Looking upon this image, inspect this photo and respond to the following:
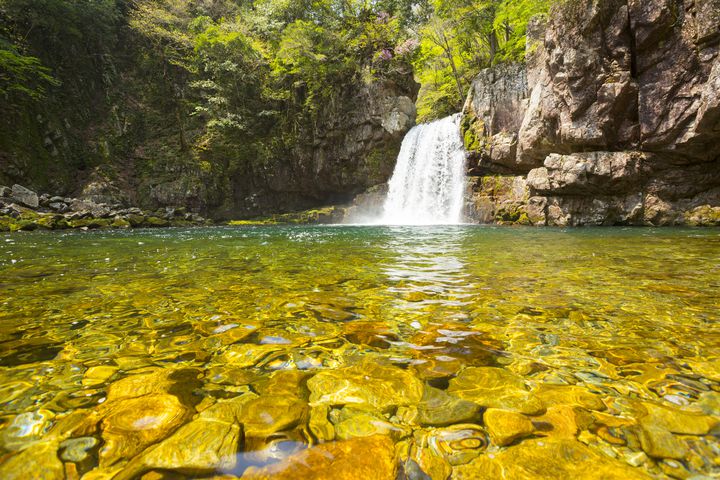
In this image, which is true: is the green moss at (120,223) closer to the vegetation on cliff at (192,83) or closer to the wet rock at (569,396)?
the vegetation on cliff at (192,83)

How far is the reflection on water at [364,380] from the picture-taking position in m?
1.18

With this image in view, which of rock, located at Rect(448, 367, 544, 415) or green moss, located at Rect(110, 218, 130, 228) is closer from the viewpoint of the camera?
rock, located at Rect(448, 367, 544, 415)

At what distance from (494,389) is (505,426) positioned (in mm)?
277

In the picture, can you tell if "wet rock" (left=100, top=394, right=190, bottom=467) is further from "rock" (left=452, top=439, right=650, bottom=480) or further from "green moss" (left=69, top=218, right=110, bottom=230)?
"green moss" (left=69, top=218, right=110, bottom=230)

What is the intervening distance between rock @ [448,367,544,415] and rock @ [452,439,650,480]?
24 cm

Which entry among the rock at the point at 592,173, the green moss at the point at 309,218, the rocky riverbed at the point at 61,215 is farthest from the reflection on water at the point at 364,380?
the green moss at the point at 309,218

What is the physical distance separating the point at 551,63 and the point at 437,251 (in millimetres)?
12649

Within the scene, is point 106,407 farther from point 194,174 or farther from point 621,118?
point 194,174

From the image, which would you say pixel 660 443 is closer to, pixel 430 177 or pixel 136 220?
pixel 430 177

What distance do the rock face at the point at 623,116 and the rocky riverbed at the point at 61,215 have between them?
1926 cm

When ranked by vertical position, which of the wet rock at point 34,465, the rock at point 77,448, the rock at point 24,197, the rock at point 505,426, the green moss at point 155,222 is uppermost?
the rock at point 24,197

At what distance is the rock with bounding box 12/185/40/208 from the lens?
652 inches

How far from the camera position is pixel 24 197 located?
1675 centimetres

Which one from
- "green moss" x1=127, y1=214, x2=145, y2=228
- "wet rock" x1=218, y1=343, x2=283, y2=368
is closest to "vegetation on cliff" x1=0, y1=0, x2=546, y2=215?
"green moss" x1=127, y1=214, x2=145, y2=228
